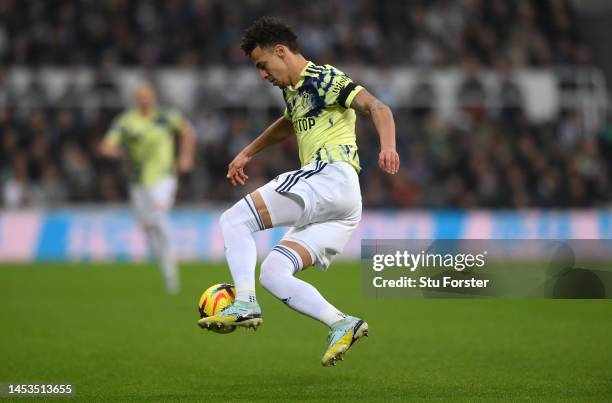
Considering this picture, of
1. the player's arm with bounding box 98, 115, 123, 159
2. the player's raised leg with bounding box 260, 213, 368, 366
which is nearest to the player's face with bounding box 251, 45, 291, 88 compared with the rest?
the player's raised leg with bounding box 260, 213, 368, 366

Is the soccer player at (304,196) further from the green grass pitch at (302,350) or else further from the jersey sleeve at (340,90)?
the green grass pitch at (302,350)

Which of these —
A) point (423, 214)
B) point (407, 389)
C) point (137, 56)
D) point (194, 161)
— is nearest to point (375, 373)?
point (407, 389)

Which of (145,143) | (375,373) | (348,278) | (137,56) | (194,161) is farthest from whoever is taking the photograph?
(137,56)

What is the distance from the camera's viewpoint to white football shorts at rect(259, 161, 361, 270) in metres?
6.53

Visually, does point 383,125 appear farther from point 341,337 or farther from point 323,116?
point 341,337

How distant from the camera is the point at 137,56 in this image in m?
22.5

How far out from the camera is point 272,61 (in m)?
6.64

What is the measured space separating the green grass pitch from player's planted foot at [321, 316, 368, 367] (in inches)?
13.5

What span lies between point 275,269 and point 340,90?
115 cm

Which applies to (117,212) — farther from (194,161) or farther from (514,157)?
(514,157)

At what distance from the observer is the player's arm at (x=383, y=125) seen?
598cm

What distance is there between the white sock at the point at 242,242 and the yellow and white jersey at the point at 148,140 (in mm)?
7505

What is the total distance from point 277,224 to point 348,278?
9.30 meters

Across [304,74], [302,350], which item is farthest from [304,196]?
[302,350]
